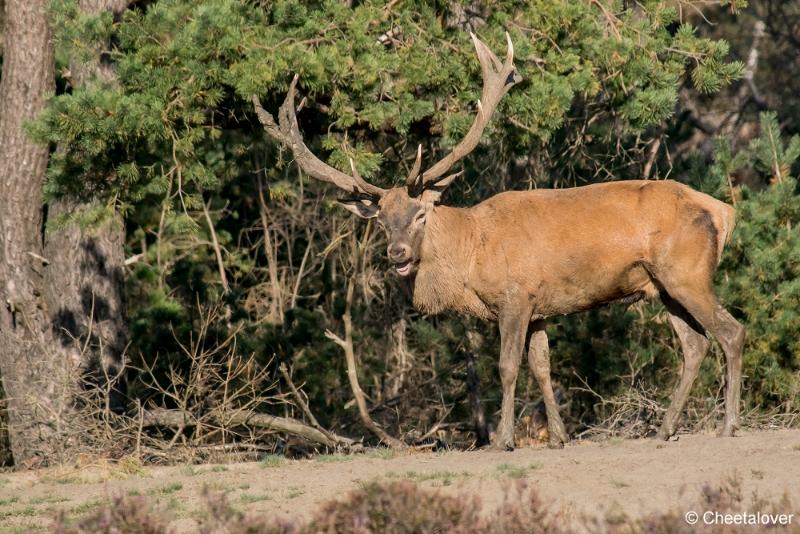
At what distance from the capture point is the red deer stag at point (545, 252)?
35.3 feet

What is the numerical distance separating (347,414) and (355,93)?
20.2 feet

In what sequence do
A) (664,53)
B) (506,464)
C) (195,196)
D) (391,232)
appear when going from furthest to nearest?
(664,53), (195,196), (391,232), (506,464)

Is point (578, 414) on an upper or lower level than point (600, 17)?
lower

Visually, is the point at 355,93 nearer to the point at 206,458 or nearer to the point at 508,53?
the point at 508,53

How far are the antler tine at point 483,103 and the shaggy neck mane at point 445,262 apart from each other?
1.31 ft

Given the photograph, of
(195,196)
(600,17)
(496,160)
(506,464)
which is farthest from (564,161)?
(506,464)

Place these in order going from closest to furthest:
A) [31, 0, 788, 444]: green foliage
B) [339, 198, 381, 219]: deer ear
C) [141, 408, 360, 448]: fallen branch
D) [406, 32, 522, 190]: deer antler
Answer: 1. [31, 0, 788, 444]: green foliage
2. [406, 32, 522, 190]: deer antler
3. [339, 198, 381, 219]: deer ear
4. [141, 408, 360, 448]: fallen branch

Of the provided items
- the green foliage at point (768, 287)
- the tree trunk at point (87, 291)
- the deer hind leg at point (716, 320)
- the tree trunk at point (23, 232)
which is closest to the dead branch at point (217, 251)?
the tree trunk at point (87, 291)

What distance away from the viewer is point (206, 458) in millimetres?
12961

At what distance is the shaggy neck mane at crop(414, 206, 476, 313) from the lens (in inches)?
445

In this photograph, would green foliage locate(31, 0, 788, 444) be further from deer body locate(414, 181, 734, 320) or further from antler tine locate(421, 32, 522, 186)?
deer body locate(414, 181, 734, 320)

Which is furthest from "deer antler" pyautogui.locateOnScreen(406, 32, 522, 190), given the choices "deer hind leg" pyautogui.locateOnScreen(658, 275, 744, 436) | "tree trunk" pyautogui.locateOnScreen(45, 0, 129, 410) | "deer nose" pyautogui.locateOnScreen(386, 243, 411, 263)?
"tree trunk" pyautogui.locateOnScreen(45, 0, 129, 410)

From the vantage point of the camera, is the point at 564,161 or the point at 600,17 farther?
the point at 564,161

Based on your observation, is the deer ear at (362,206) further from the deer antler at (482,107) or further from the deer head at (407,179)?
the deer antler at (482,107)
